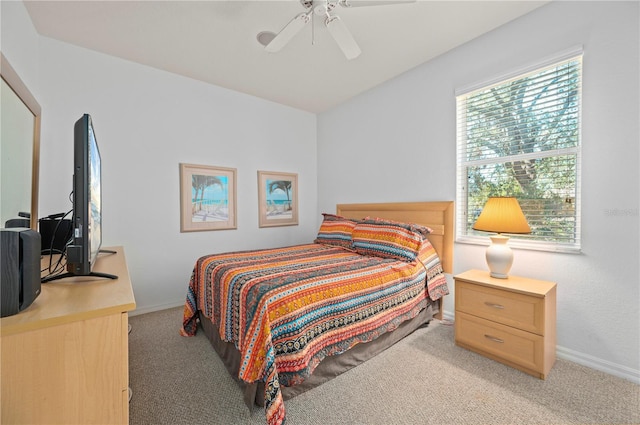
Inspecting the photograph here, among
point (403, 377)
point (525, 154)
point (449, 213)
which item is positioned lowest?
point (403, 377)

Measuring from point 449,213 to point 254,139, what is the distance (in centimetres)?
269

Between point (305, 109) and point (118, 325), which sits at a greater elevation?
point (305, 109)

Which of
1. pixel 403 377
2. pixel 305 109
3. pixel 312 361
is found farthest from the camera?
pixel 305 109

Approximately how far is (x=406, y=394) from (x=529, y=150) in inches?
83.3

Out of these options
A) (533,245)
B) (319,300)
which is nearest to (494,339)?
(533,245)

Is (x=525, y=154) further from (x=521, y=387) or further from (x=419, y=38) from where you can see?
(x=521, y=387)

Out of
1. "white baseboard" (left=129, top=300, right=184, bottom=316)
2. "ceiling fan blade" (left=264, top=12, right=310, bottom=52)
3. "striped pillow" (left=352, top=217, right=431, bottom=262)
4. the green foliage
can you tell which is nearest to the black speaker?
"ceiling fan blade" (left=264, top=12, right=310, bottom=52)

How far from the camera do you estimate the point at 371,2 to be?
1.74 meters

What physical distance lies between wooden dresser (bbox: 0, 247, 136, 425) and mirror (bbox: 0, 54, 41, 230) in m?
1.24

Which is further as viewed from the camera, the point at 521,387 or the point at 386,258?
the point at 386,258

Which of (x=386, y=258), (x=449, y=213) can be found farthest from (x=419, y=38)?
(x=386, y=258)

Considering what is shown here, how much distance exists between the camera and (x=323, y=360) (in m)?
1.75

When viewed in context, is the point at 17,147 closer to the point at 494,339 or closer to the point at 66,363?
the point at 66,363

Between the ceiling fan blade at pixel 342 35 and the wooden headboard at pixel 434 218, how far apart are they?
1.66 m
